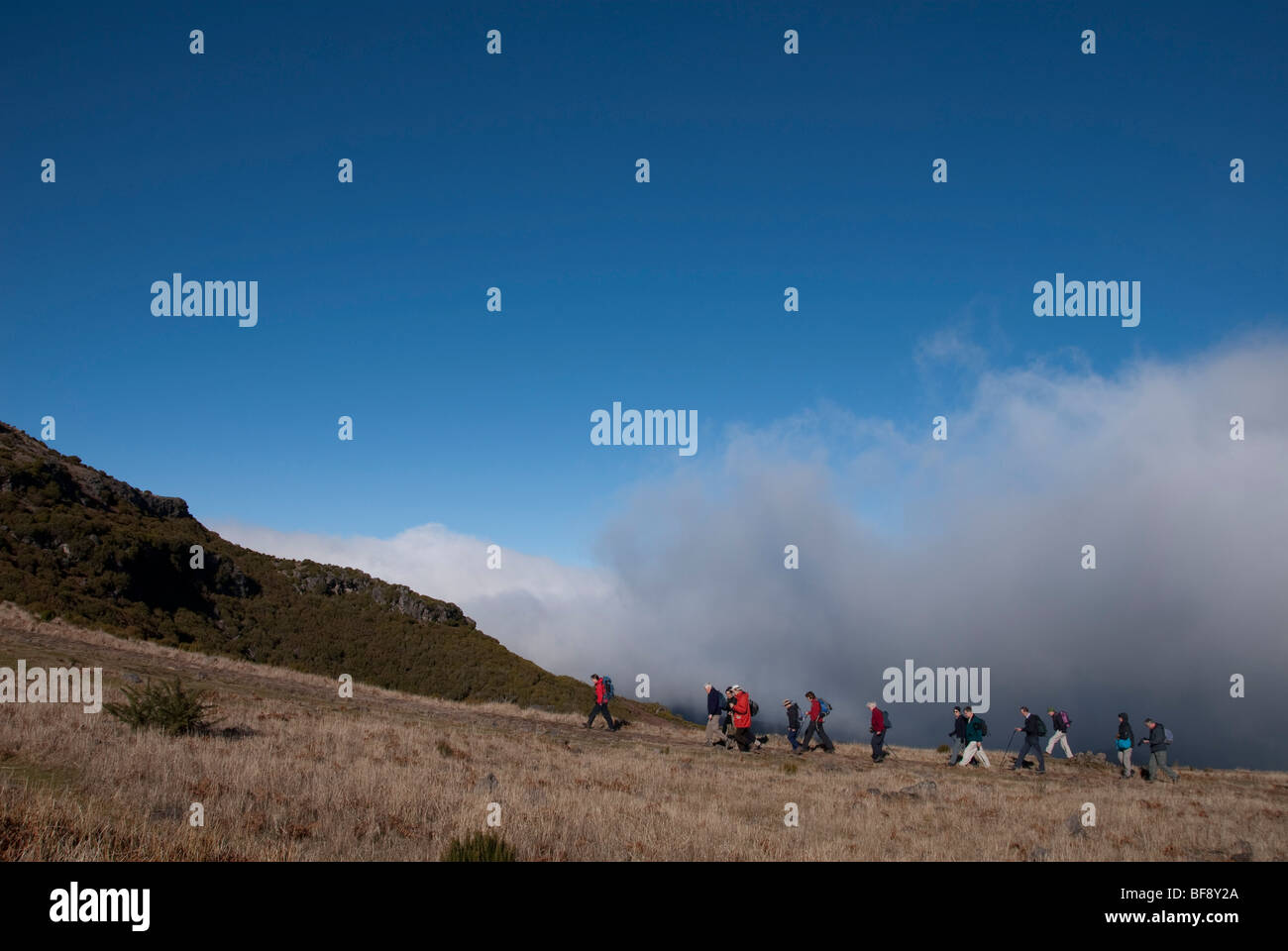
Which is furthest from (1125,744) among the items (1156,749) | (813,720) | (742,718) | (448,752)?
(448,752)

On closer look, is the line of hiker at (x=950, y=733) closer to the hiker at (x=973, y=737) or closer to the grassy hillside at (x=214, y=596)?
the hiker at (x=973, y=737)

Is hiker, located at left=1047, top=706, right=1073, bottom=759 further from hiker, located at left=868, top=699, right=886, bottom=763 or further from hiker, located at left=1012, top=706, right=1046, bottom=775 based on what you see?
hiker, located at left=868, top=699, right=886, bottom=763

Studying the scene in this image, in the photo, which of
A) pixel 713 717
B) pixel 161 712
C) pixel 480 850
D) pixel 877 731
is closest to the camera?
pixel 480 850

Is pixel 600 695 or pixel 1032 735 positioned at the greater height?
pixel 600 695

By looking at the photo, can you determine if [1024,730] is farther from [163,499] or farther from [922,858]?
[163,499]

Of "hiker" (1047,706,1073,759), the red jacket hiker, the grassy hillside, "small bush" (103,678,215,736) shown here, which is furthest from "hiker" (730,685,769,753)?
the grassy hillside

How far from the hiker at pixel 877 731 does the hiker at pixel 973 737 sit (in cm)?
271

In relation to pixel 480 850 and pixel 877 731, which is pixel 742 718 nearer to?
pixel 877 731

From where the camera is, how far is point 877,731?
76.1 feet

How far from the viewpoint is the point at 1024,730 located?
22.4 metres

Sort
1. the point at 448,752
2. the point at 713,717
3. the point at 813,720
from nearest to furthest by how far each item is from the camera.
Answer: the point at 448,752 → the point at 813,720 → the point at 713,717

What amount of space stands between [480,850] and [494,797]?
4.29 m

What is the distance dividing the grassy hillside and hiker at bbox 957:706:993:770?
82.9 ft
